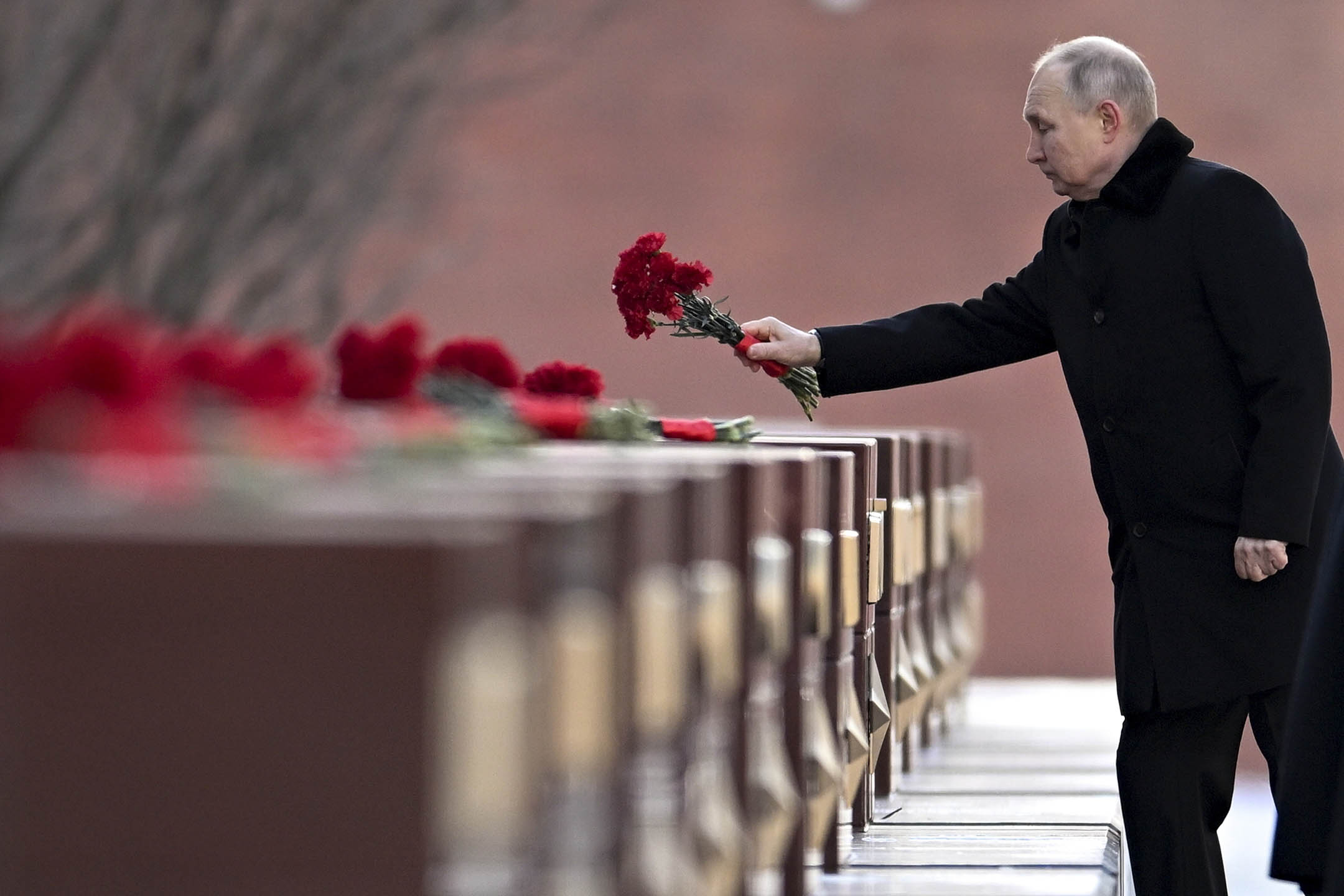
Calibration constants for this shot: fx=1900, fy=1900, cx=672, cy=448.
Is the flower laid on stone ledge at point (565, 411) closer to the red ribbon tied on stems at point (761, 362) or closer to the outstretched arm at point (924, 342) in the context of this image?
the red ribbon tied on stems at point (761, 362)

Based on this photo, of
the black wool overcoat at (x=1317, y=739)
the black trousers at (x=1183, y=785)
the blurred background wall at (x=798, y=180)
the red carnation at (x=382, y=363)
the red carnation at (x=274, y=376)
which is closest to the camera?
the red carnation at (x=274, y=376)

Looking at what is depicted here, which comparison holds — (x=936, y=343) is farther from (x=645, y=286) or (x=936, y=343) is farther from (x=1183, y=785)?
(x=1183, y=785)

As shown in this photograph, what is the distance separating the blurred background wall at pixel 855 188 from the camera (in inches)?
226

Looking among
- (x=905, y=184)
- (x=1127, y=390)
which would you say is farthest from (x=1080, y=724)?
(x=905, y=184)

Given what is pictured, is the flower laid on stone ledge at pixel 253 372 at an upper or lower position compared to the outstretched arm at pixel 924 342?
lower

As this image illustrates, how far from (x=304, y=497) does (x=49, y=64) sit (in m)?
3.01

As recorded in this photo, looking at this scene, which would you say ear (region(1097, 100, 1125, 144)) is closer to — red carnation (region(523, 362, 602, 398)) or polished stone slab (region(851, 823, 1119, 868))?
red carnation (region(523, 362, 602, 398))

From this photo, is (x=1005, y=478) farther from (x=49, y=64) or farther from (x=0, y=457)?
(x=0, y=457)

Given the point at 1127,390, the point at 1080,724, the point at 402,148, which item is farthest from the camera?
the point at 402,148

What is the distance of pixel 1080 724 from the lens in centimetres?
365

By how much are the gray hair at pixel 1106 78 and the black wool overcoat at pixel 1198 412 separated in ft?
0.12

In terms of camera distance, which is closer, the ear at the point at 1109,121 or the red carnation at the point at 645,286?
the ear at the point at 1109,121

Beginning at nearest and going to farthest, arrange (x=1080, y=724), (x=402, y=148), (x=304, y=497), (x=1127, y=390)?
(x=304, y=497), (x=1127, y=390), (x=1080, y=724), (x=402, y=148)

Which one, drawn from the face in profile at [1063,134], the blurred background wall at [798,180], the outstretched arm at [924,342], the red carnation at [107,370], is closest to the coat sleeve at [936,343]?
the outstretched arm at [924,342]
